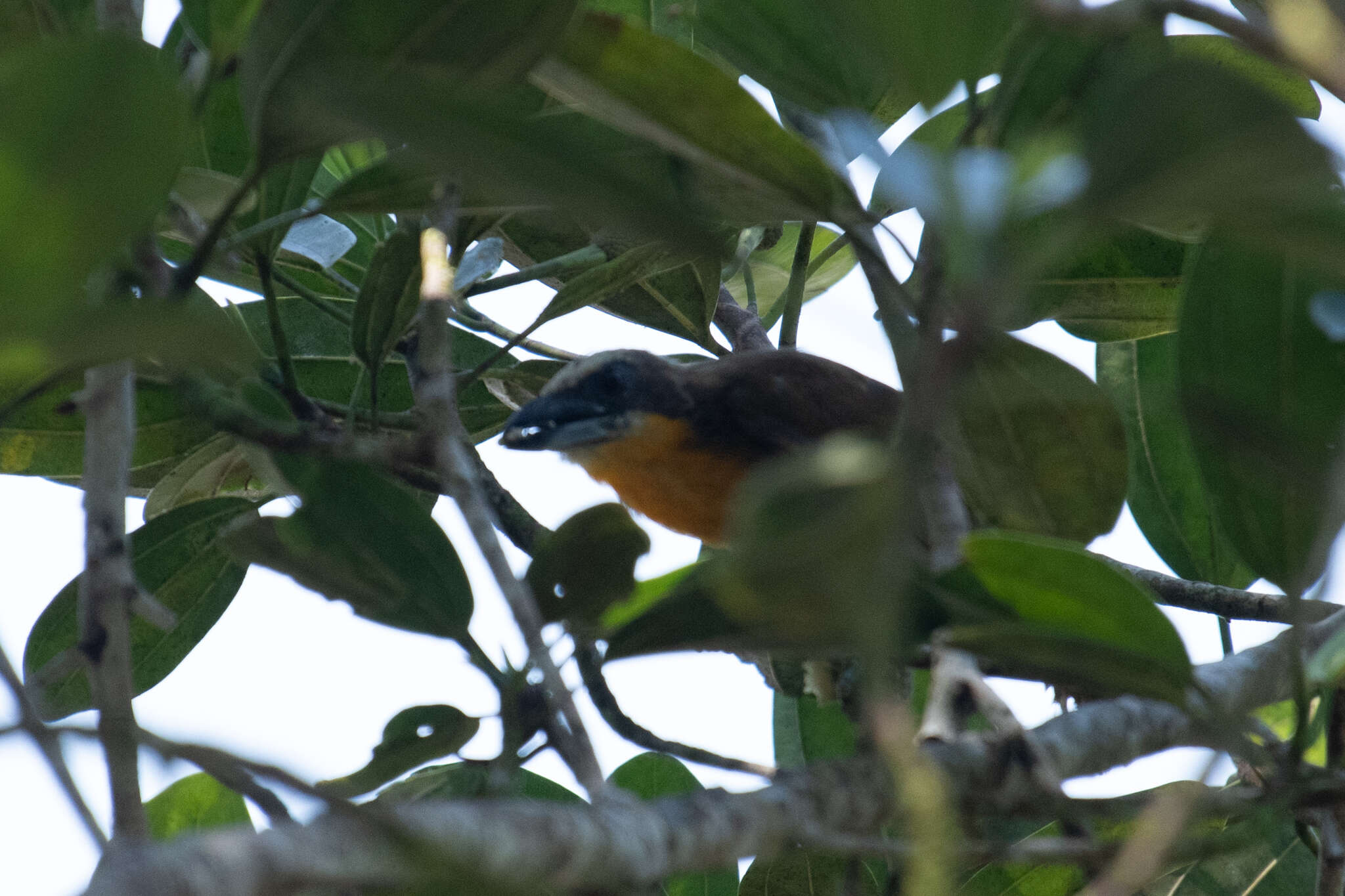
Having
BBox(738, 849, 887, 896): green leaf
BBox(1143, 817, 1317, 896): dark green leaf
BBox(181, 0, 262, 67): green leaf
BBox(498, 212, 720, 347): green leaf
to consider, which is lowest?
BBox(1143, 817, 1317, 896): dark green leaf

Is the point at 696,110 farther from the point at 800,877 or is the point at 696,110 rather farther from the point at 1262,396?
the point at 800,877

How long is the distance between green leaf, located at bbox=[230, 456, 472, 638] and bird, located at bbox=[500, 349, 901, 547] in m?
1.54

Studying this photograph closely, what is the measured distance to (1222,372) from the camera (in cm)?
114

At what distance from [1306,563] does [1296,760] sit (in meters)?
0.17

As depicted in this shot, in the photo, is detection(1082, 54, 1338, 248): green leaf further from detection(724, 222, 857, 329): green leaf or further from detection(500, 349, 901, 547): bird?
detection(724, 222, 857, 329): green leaf

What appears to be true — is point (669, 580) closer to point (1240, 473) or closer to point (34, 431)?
point (1240, 473)

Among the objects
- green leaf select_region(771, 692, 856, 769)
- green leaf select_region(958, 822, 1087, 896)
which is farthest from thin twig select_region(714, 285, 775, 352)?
green leaf select_region(958, 822, 1087, 896)

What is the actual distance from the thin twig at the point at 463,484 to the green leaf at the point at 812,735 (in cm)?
116

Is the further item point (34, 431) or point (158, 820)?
point (34, 431)

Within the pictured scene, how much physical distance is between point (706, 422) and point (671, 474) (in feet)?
0.53

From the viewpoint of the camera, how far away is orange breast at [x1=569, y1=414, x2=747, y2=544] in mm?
2951

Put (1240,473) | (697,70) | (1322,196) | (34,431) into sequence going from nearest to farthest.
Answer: (1322,196), (697,70), (1240,473), (34,431)

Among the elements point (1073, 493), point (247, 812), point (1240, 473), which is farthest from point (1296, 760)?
point (247, 812)

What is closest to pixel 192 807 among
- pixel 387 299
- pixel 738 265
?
pixel 387 299
